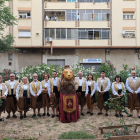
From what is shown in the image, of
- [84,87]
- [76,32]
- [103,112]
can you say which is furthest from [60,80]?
[76,32]

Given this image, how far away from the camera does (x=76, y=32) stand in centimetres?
2030

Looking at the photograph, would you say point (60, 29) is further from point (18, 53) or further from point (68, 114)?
point (68, 114)

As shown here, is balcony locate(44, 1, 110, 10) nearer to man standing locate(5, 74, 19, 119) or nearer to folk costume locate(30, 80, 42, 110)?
folk costume locate(30, 80, 42, 110)

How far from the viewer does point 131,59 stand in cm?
2072

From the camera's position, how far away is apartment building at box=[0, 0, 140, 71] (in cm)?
2023

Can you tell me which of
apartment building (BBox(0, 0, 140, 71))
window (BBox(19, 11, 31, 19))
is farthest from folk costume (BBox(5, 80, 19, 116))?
window (BBox(19, 11, 31, 19))

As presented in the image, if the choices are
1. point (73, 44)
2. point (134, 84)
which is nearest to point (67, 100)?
point (134, 84)

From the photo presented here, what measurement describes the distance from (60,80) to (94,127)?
2141 millimetres

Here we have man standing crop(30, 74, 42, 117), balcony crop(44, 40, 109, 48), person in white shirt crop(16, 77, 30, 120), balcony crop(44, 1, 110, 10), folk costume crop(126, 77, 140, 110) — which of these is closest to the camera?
person in white shirt crop(16, 77, 30, 120)

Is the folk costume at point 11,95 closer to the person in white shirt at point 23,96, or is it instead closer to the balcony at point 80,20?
the person in white shirt at point 23,96

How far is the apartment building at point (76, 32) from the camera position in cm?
2023

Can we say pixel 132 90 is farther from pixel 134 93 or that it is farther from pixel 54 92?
pixel 54 92

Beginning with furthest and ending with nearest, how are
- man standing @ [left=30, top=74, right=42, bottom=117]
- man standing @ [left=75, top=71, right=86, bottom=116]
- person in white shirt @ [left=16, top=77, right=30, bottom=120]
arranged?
man standing @ [left=75, top=71, right=86, bottom=116]
man standing @ [left=30, top=74, right=42, bottom=117]
person in white shirt @ [left=16, top=77, right=30, bottom=120]

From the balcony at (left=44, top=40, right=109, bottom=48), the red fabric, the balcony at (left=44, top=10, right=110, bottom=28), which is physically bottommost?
the red fabric
